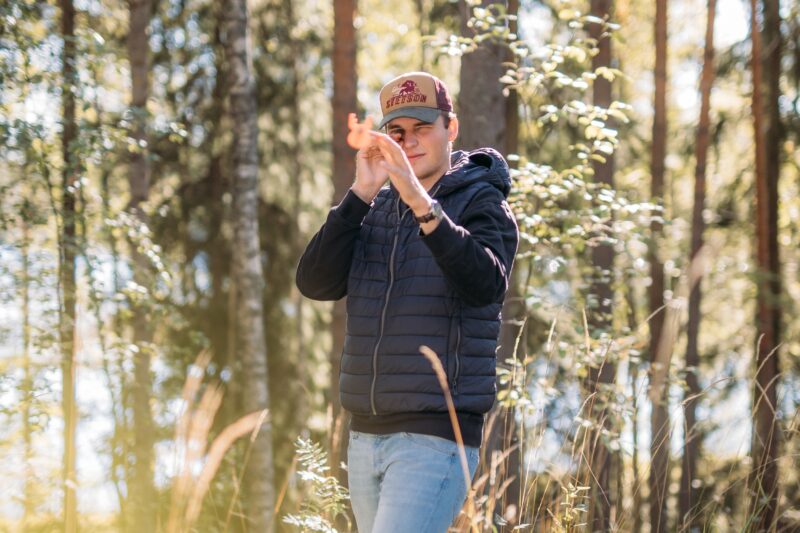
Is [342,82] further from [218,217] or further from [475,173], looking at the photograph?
[475,173]

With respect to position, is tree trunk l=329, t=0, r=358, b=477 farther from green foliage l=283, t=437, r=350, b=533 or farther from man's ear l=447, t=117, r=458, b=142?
man's ear l=447, t=117, r=458, b=142

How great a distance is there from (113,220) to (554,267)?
3788 mm

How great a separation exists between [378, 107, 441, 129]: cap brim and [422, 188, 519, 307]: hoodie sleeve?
305 millimetres

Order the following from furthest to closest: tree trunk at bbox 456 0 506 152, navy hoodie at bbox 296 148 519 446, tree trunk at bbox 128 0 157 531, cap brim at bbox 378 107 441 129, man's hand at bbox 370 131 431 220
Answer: tree trunk at bbox 128 0 157 531 → tree trunk at bbox 456 0 506 152 → cap brim at bbox 378 107 441 129 → navy hoodie at bbox 296 148 519 446 → man's hand at bbox 370 131 431 220

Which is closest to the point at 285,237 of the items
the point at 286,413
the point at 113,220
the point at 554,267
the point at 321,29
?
the point at 286,413

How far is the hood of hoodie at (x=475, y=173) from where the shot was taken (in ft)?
9.82

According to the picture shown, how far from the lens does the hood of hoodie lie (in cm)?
299

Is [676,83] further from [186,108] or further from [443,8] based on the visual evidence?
[186,108]

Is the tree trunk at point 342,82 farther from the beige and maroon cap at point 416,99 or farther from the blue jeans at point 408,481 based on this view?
the blue jeans at point 408,481

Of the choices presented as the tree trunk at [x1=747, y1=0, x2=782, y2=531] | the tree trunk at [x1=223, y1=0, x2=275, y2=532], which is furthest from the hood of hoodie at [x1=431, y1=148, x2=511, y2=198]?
the tree trunk at [x1=747, y1=0, x2=782, y2=531]

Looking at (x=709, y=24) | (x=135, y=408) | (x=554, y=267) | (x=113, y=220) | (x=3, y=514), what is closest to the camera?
(x=3, y=514)

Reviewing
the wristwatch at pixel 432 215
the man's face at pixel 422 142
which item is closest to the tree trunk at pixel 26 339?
the man's face at pixel 422 142

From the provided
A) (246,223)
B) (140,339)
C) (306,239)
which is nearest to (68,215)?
(140,339)

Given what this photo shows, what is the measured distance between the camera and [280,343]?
13.1m
